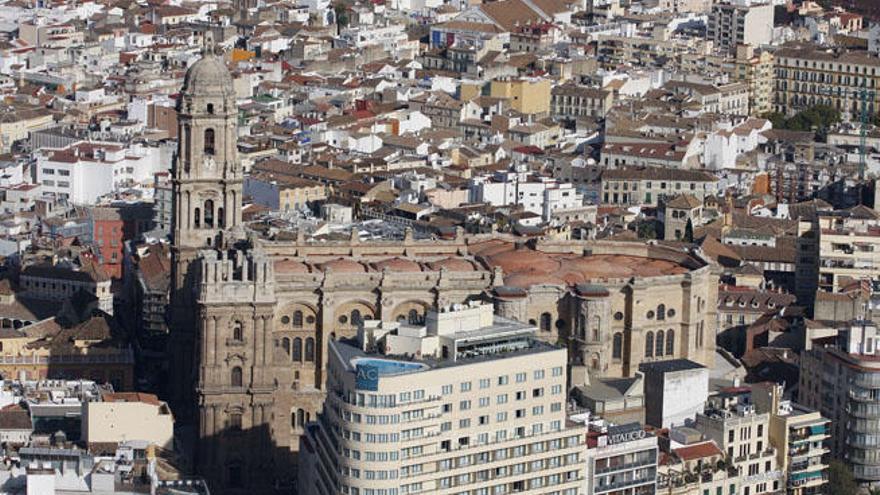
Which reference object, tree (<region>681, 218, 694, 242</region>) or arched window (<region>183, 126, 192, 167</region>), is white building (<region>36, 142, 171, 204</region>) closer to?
tree (<region>681, 218, 694, 242</region>)

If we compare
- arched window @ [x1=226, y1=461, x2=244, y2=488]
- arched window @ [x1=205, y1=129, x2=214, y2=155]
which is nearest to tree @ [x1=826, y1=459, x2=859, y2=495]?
arched window @ [x1=226, y1=461, x2=244, y2=488]

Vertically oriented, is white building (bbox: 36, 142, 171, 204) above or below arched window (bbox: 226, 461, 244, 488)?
above

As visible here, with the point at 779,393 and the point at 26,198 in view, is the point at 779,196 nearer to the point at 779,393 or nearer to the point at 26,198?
the point at 26,198

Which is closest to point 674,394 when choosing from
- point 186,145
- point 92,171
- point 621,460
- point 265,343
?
point 621,460

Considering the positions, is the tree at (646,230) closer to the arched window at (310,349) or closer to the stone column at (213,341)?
the arched window at (310,349)

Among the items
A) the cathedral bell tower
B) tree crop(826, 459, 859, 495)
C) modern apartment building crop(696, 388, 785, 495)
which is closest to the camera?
modern apartment building crop(696, 388, 785, 495)

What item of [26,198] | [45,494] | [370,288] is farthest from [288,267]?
[26,198]
